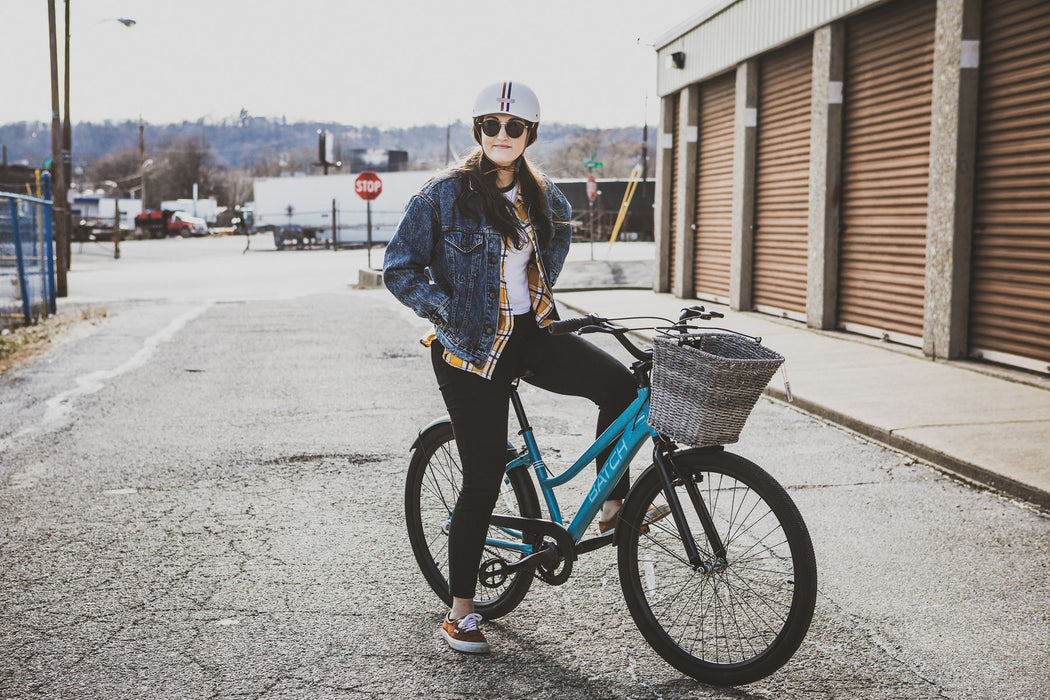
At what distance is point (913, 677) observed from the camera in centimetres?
363

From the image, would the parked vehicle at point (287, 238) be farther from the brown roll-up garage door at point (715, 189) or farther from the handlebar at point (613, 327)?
the handlebar at point (613, 327)

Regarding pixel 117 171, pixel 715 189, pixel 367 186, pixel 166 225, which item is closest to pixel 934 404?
pixel 715 189

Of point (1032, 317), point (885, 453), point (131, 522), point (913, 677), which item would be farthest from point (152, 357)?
point (913, 677)

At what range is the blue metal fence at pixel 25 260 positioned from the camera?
15750 mm

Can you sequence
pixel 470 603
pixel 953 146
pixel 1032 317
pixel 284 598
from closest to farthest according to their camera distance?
1. pixel 470 603
2. pixel 284 598
3. pixel 1032 317
4. pixel 953 146

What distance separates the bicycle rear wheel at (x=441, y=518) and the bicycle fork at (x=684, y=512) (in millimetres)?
688

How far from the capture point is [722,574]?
3.58m

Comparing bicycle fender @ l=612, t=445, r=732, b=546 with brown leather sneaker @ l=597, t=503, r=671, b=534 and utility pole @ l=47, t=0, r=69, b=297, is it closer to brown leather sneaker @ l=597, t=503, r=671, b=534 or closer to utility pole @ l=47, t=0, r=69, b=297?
brown leather sneaker @ l=597, t=503, r=671, b=534

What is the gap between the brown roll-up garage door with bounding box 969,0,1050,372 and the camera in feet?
33.0

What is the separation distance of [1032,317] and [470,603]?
8012mm

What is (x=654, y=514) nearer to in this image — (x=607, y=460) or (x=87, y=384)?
(x=607, y=460)

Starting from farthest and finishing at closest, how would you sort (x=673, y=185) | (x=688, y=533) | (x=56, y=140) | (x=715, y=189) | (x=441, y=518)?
(x=56, y=140), (x=673, y=185), (x=715, y=189), (x=441, y=518), (x=688, y=533)

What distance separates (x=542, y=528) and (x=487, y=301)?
0.83m

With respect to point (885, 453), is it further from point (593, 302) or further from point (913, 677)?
point (593, 302)
